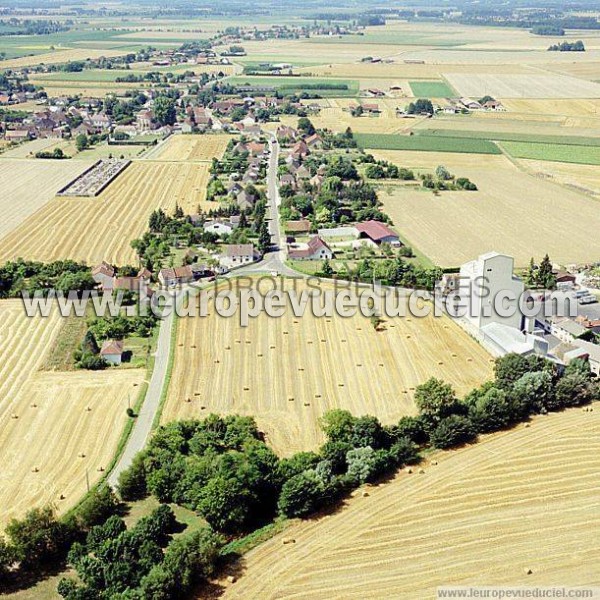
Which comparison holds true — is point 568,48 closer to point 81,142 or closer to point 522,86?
point 522,86

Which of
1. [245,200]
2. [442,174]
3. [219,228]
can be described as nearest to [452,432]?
[219,228]

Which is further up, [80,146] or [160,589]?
[80,146]

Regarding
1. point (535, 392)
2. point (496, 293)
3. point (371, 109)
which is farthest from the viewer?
point (371, 109)

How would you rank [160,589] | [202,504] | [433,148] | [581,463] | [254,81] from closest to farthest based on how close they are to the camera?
[160,589] < [202,504] < [581,463] < [433,148] < [254,81]

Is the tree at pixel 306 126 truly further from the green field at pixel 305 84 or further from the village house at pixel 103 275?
the village house at pixel 103 275

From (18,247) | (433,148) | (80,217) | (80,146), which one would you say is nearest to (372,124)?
(433,148)

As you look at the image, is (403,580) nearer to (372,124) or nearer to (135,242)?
(135,242)
